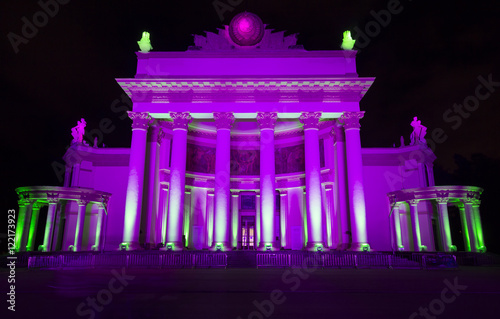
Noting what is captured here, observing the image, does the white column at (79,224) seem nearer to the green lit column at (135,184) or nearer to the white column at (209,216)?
the green lit column at (135,184)

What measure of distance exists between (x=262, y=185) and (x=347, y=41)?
15386 millimetres

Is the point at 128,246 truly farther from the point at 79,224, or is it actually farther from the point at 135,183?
the point at 79,224

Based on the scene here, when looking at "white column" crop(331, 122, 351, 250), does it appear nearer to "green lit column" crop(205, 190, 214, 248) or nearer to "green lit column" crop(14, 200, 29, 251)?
"green lit column" crop(205, 190, 214, 248)

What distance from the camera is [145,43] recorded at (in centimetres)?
2936

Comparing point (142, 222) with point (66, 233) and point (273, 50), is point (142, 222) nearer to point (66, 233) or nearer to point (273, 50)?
point (66, 233)

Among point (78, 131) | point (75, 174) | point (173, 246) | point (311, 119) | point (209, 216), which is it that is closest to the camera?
point (173, 246)

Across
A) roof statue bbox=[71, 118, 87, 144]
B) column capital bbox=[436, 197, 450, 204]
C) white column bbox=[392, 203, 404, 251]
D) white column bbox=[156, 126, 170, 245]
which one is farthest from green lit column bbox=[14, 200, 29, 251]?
column capital bbox=[436, 197, 450, 204]

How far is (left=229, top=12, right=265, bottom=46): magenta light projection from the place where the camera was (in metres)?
28.5

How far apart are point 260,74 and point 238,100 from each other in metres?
3.44

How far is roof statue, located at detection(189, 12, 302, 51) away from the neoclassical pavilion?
0.10 m

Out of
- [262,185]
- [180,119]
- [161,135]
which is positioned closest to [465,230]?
[262,185]

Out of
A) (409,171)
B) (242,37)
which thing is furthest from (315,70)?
(409,171)

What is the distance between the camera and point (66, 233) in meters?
33.2

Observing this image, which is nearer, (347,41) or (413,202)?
(347,41)
